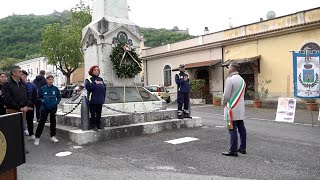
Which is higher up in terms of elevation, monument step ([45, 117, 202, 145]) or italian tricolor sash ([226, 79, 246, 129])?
italian tricolor sash ([226, 79, 246, 129])

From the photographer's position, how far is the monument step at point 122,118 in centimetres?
862

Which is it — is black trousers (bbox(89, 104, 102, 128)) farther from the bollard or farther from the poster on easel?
the poster on easel

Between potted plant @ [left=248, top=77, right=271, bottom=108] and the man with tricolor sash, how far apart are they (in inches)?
596

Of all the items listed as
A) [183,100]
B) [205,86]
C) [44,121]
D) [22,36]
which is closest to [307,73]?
[183,100]

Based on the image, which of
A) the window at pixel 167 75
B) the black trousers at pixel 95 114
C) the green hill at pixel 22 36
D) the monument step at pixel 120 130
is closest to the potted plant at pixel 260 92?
the window at pixel 167 75

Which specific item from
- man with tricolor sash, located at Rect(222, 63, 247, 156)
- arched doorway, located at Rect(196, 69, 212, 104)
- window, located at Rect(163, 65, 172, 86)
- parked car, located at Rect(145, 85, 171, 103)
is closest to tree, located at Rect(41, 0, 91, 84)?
window, located at Rect(163, 65, 172, 86)

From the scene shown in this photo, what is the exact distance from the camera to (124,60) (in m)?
9.81

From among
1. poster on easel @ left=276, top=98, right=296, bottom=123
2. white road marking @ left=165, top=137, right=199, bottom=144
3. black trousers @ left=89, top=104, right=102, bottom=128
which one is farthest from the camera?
poster on easel @ left=276, top=98, right=296, bottom=123

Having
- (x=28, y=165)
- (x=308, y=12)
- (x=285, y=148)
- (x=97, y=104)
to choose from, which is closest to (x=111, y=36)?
(x=97, y=104)

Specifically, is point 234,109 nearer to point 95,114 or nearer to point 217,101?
point 95,114

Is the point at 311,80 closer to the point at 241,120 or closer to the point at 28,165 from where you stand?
the point at 241,120

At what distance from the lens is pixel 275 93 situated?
21.6 m

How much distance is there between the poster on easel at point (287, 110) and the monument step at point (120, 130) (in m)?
3.02

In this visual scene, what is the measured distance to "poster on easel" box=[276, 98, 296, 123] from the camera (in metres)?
10.7
